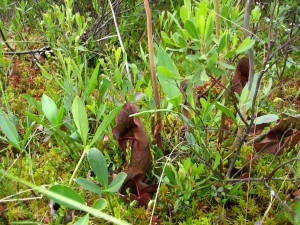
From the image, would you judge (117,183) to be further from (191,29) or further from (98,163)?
(191,29)

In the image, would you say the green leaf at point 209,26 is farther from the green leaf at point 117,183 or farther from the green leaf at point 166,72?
the green leaf at point 117,183

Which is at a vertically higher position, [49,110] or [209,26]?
[209,26]

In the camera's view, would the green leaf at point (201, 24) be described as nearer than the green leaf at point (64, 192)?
No

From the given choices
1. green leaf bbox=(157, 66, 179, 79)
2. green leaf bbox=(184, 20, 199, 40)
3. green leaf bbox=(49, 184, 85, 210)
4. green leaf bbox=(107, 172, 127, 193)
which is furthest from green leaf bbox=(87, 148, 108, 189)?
green leaf bbox=(184, 20, 199, 40)

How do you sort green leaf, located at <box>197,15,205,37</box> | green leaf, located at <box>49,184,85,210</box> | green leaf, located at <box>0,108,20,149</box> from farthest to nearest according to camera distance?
1. green leaf, located at <box>0,108,20,149</box>
2. green leaf, located at <box>197,15,205,37</box>
3. green leaf, located at <box>49,184,85,210</box>

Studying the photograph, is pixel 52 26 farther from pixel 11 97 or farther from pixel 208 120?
pixel 208 120

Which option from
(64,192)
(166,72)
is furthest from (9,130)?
(166,72)

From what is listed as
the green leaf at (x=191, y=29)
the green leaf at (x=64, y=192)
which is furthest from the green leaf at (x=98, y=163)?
the green leaf at (x=191, y=29)

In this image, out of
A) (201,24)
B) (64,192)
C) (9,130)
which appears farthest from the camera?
(9,130)

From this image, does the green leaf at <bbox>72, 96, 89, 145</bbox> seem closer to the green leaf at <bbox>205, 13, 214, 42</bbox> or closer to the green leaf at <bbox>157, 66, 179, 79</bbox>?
the green leaf at <bbox>157, 66, 179, 79</bbox>
